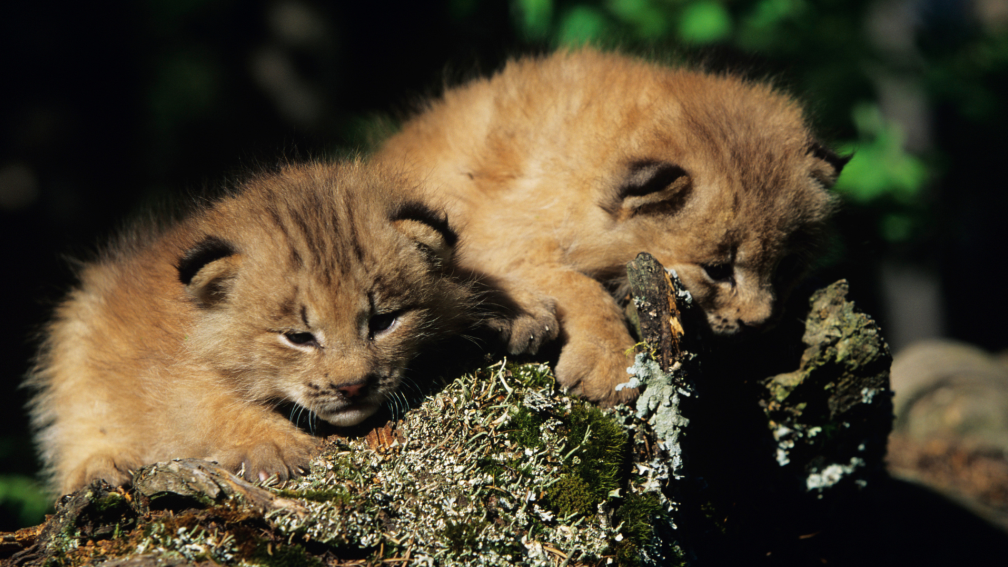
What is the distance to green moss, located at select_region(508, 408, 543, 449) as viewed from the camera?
2391 mm

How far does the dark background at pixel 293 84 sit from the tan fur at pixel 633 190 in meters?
0.92

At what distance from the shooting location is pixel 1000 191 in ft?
29.1

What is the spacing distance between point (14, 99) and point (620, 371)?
241 inches

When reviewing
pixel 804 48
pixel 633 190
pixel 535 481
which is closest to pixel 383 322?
pixel 535 481

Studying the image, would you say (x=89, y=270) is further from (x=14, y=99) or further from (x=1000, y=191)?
(x=1000, y=191)

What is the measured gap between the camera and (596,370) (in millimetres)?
2758

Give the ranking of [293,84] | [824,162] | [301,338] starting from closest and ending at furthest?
[301,338] < [824,162] < [293,84]

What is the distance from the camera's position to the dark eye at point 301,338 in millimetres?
2561

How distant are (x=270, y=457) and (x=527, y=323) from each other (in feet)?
3.64

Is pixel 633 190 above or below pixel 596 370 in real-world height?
above

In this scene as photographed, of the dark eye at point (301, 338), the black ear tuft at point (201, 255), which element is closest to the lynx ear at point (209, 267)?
the black ear tuft at point (201, 255)

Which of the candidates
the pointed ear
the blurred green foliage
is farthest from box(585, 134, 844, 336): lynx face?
the blurred green foliage

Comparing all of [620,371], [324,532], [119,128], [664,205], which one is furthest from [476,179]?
[119,128]

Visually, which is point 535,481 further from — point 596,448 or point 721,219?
point 721,219
